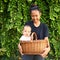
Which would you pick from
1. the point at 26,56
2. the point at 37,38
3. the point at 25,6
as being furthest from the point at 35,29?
the point at 25,6

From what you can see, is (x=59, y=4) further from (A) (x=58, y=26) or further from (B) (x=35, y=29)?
(B) (x=35, y=29)

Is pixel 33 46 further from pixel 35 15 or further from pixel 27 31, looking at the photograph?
pixel 35 15

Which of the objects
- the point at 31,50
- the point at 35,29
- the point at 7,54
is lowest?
the point at 7,54

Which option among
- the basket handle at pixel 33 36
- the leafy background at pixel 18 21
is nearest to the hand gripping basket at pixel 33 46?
the basket handle at pixel 33 36

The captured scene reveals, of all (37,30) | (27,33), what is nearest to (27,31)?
(27,33)

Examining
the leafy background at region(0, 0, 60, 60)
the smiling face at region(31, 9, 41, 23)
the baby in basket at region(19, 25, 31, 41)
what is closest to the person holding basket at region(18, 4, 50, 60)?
the smiling face at region(31, 9, 41, 23)

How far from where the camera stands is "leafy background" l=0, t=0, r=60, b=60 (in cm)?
626

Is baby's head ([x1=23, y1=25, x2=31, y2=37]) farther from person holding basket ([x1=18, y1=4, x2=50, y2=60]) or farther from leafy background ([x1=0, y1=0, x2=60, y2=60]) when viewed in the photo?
leafy background ([x1=0, y1=0, x2=60, y2=60])

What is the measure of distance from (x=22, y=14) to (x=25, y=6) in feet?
0.62

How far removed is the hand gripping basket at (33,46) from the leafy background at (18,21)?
5.82 ft

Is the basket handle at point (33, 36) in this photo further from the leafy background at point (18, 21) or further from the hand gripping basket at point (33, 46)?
the leafy background at point (18, 21)

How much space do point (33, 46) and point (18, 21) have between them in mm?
1919

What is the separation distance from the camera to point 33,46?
440 centimetres

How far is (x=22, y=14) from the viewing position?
6355mm
